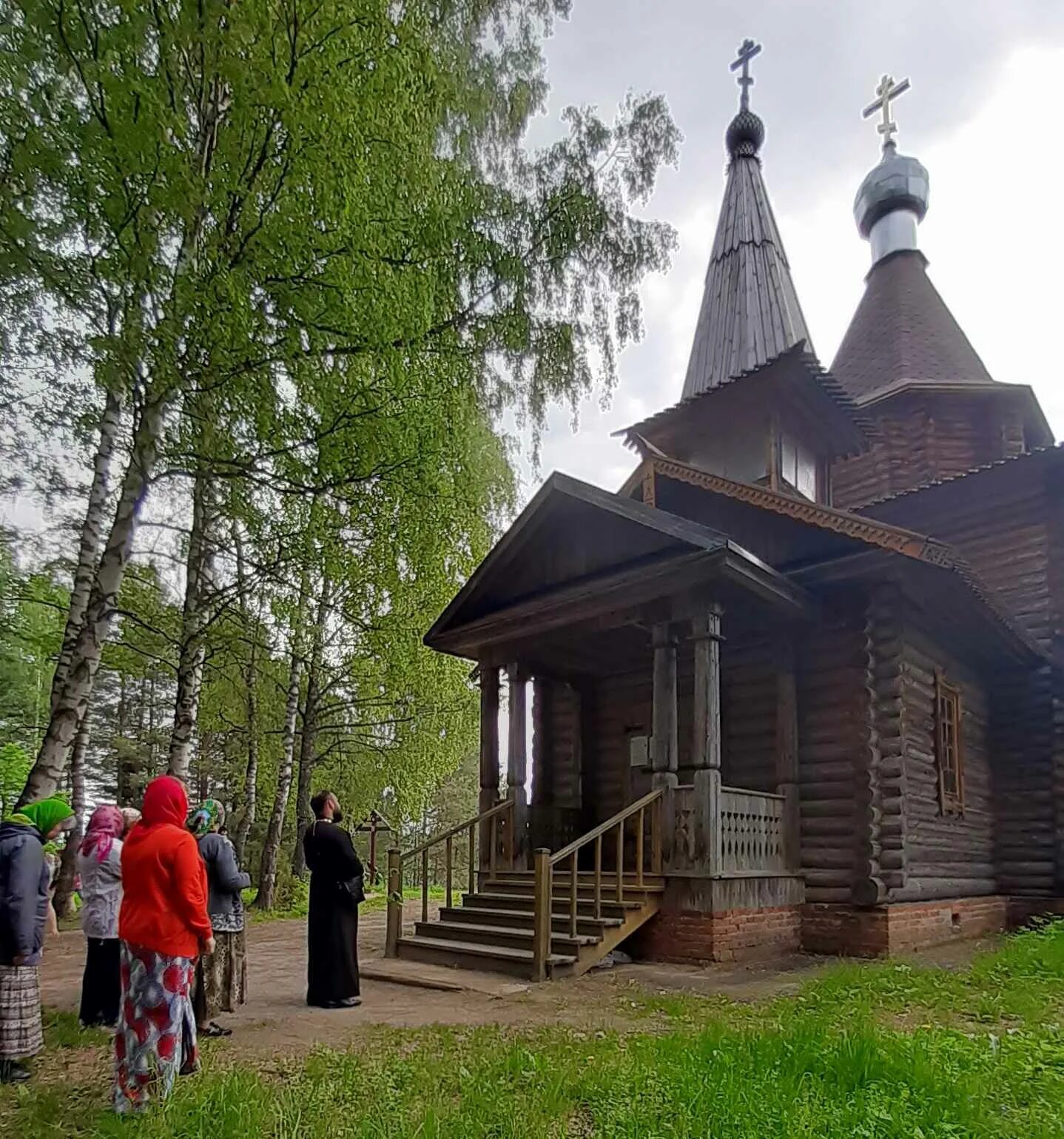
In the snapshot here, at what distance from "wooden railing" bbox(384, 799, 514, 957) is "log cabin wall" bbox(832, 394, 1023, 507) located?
9.32 m

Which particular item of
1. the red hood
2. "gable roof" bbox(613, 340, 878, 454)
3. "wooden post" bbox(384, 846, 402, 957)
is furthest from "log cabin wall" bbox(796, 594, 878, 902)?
the red hood

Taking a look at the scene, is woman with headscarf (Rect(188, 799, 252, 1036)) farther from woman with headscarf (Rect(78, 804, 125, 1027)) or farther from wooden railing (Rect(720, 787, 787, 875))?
wooden railing (Rect(720, 787, 787, 875))

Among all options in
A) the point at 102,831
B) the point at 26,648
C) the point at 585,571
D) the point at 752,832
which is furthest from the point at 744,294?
the point at 26,648

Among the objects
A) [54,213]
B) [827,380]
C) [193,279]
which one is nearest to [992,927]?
[827,380]

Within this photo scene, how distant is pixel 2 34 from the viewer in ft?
20.8

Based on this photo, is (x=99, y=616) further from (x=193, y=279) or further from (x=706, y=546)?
(x=706, y=546)

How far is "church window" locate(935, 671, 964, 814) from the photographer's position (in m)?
11.3

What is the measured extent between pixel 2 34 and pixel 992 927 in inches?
571

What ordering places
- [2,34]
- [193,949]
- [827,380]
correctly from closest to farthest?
[193,949] < [2,34] < [827,380]

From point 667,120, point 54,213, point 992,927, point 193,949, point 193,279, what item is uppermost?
point 667,120

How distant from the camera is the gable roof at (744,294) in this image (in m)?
15.4

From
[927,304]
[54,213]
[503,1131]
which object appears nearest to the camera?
[503,1131]

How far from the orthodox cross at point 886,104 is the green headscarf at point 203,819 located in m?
20.5

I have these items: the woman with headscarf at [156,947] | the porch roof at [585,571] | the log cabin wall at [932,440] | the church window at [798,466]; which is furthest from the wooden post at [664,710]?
the log cabin wall at [932,440]
